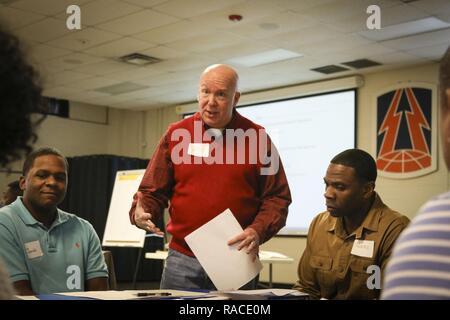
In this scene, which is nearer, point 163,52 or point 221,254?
point 221,254

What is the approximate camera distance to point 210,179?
213cm

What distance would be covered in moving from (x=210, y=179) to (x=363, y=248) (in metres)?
0.62

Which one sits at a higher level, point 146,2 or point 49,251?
point 146,2

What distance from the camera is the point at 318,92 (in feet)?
24.3

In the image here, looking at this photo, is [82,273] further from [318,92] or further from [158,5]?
[318,92]

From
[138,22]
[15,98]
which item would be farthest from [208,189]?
[138,22]

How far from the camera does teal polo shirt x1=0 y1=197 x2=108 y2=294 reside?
2045 mm

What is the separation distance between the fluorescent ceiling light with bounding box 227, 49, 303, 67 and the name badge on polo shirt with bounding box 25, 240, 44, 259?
4572 millimetres

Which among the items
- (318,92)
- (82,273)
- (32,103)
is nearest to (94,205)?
(318,92)

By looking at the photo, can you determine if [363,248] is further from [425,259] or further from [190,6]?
[190,6]

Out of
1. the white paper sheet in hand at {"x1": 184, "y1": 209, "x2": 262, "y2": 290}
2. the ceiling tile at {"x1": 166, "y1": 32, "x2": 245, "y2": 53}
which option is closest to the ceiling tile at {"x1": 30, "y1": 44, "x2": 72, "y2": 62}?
the ceiling tile at {"x1": 166, "y1": 32, "x2": 245, "y2": 53}

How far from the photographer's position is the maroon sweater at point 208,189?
211cm

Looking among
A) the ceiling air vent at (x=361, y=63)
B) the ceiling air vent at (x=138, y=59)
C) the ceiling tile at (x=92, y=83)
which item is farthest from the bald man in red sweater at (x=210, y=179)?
the ceiling tile at (x=92, y=83)

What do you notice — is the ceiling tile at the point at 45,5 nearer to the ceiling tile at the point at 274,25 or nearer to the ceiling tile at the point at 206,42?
the ceiling tile at the point at 206,42
